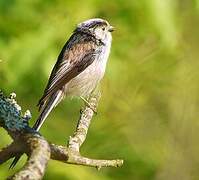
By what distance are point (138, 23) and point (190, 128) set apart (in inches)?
66.7

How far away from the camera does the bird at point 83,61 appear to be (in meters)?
5.35

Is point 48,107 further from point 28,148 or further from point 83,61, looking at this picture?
point 28,148

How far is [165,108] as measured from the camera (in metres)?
5.68

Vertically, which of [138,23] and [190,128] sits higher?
[138,23]

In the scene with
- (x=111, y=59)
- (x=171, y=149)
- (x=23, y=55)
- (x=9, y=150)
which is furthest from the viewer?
(x=171, y=149)

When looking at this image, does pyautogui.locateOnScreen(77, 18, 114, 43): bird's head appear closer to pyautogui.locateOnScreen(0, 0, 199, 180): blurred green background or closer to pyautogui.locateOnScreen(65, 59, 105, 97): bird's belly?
pyautogui.locateOnScreen(65, 59, 105, 97): bird's belly

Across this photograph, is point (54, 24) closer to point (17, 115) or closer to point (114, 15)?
point (114, 15)

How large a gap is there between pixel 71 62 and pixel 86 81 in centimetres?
23

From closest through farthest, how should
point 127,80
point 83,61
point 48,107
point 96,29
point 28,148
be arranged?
1. point 28,148
2. point 48,107
3. point 127,80
4. point 83,61
5. point 96,29

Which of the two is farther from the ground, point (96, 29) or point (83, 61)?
point (96, 29)

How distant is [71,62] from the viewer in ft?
17.9

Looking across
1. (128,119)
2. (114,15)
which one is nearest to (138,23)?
(114,15)

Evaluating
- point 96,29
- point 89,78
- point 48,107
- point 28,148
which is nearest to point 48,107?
point 48,107

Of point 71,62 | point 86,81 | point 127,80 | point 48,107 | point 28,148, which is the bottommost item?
point 28,148
